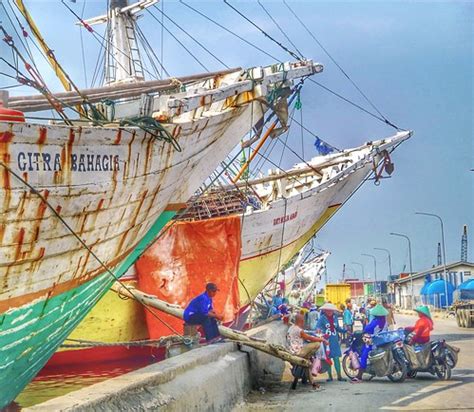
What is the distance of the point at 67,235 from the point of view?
26.4 ft

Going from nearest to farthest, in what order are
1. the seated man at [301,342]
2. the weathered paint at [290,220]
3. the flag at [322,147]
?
the seated man at [301,342] → the weathered paint at [290,220] → the flag at [322,147]

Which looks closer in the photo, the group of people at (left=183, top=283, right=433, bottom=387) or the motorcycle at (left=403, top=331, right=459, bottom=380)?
the group of people at (left=183, top=283, right=433, bottom=387)

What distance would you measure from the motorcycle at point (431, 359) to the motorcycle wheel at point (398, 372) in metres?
0.15

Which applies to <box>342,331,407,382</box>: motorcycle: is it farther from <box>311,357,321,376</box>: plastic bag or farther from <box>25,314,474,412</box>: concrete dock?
<box>311,357,321,376</box>: plastic bag

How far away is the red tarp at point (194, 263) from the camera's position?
54.9 ft

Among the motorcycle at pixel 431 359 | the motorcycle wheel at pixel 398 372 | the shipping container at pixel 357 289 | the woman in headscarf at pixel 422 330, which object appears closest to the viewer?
the motorcycle wheel at pixel 398 372

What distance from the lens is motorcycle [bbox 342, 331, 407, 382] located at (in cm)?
1134

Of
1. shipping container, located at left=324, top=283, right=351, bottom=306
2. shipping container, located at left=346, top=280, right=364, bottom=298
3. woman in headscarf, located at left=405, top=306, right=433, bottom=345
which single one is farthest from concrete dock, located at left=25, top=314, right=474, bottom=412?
shipping container, located at left=346, top=280, right=364, bottom=298

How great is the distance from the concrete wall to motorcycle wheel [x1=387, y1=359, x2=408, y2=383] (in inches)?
72.3

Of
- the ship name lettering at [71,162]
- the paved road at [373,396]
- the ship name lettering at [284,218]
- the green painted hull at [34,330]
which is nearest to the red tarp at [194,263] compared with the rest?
the ship name lettering at [284,218]

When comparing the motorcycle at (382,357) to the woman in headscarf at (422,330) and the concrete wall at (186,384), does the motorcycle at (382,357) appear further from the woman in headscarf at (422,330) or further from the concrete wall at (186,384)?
the concrete wall at (186,384)

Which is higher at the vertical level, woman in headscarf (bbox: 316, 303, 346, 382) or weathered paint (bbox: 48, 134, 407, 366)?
weathered paint (bbox: 48, 134, 407, 366)

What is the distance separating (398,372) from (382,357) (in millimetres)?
338

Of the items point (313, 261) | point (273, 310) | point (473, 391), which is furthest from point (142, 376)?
point (313, 261)
